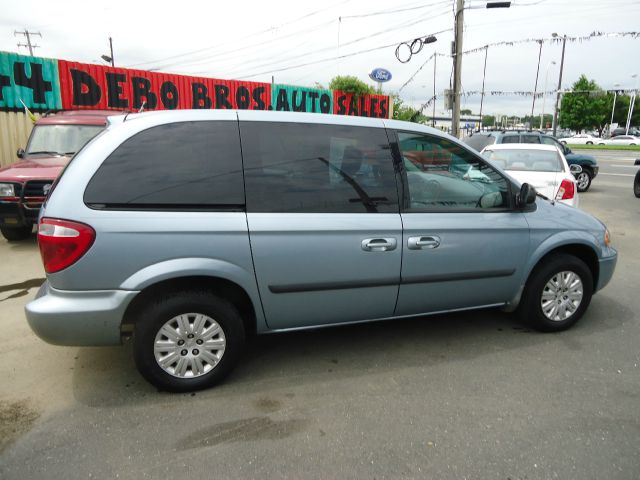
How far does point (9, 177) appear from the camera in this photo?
6098mm

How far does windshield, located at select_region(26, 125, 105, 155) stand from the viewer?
7211mm

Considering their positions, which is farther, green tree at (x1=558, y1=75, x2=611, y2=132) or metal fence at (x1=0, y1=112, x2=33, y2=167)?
green tree at (x1=558, y1=75, x2=611, y2=132)

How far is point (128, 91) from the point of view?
13.8 m

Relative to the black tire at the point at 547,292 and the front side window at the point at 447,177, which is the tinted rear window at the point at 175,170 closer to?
the front side window at the point at 447,177

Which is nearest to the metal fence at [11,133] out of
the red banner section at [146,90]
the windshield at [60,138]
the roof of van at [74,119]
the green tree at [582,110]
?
the red banner section at [146,90]

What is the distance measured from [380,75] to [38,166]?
17.6 meters

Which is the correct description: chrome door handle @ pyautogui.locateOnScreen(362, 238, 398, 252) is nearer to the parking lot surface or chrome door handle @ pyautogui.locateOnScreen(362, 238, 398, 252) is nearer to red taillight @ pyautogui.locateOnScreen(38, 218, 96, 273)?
the parking lot surface

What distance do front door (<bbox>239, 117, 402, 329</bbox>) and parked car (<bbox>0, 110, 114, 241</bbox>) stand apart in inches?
155

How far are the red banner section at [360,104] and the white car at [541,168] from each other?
37.2 ft

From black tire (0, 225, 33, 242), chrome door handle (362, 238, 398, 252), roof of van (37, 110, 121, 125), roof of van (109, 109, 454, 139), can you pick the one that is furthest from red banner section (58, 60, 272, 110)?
chrome door handle (362, 238, 398, 252)

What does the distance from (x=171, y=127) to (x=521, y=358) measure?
3.00 m

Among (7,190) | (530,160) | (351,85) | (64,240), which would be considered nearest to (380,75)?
(351,85)

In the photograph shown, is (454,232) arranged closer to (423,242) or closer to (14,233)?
(423,242)

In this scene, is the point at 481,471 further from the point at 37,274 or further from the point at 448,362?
the point at 37,274
